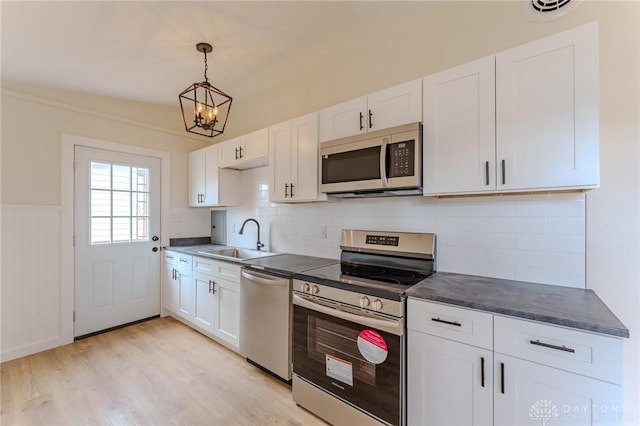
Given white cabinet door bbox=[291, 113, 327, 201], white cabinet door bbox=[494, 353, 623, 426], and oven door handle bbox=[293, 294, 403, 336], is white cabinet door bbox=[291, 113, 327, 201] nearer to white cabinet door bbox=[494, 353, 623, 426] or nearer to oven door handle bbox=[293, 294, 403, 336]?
oven door handle bbox=[293, 294, 403, 336]

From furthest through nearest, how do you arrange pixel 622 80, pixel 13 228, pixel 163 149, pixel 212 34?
pixel 163 149 → pixel 13 228 → pixel 212 34 → pixel 622 80

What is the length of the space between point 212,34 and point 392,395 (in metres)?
2.78

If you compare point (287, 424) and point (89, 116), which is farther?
point (89, 116)

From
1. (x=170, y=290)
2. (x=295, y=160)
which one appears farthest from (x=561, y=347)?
(x=170, y=290)

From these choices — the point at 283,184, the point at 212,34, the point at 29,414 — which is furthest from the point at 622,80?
the point at 29,414

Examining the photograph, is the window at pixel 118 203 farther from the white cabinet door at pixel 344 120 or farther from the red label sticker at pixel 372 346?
the red label sticker at pixel 372 346

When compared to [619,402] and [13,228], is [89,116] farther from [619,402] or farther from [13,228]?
[619,402]

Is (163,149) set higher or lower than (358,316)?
higher

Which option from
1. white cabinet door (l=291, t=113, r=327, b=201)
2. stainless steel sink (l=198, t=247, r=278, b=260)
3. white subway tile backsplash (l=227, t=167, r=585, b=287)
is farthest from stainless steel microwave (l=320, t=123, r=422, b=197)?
stainless steel sink (l=198, t=247, r=278, b=260)

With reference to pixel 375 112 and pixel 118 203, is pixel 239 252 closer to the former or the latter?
pixel 118 203

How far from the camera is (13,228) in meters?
2.58

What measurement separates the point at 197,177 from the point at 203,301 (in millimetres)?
1670

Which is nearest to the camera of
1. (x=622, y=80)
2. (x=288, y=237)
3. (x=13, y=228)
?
(x=622, y=80)

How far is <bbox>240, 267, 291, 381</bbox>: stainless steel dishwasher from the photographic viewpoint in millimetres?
2078
